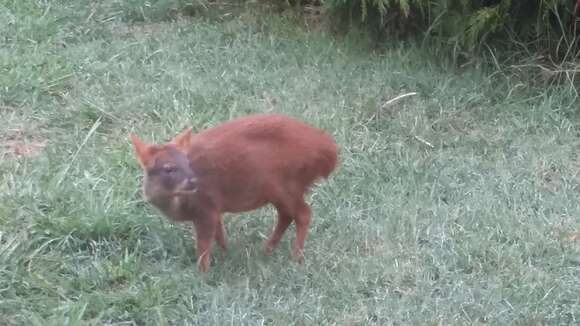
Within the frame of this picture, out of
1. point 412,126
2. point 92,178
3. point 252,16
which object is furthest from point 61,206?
point 252,16

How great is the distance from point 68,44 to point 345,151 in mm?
2214

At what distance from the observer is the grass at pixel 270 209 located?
12.6 ft

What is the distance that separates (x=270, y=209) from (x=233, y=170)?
76 cm

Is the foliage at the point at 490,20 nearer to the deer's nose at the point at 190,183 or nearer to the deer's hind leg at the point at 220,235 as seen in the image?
the deer's hind leg at the point at 220,235

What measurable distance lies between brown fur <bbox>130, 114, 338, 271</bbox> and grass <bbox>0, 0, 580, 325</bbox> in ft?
0.82

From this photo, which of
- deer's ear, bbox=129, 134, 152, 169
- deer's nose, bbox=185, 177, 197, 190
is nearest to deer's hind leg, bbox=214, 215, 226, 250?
deer's nose, bbox=185, 177, 197, 190

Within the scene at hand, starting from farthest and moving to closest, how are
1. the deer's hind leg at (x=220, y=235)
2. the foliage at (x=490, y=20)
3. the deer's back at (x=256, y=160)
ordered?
the foliage at (x=490, y=20), the deer's hind leg at (x=220, y=235), the deer's back at (x=256, y=160)

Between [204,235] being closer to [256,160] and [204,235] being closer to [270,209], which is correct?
[256,160]

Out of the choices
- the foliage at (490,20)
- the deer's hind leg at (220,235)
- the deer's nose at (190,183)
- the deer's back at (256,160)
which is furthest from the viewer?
the foliage at (490,20)

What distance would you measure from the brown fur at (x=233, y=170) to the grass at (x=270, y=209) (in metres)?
0.25

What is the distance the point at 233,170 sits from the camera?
3.93 meters

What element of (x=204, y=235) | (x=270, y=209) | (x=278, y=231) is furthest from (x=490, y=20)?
(x=204, y=235)

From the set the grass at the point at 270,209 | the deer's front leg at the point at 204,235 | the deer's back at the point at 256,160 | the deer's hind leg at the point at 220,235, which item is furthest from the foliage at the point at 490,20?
the deer's front leg at the point at 204,235

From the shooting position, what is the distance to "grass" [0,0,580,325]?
3.85 metres
